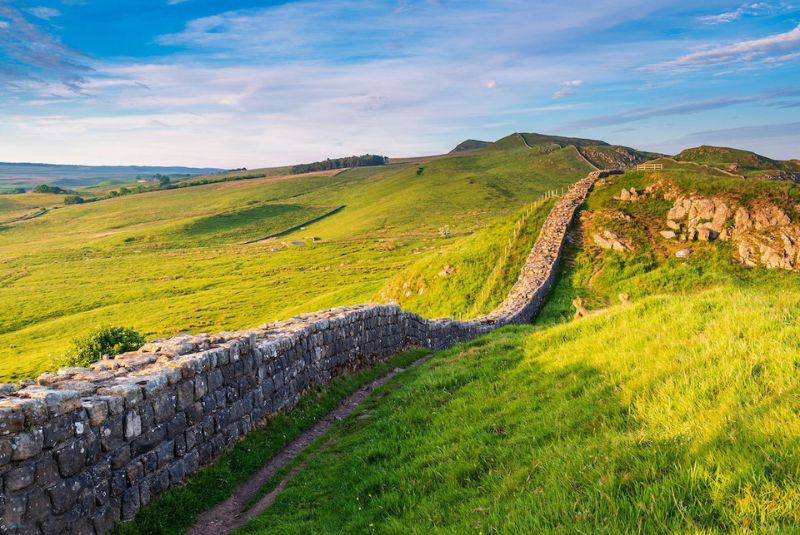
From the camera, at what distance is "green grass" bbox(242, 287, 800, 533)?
5023 millimetres

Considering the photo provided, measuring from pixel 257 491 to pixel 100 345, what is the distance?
25726 millimetres

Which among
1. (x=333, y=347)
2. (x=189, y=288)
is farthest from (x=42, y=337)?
(x=333, y=347)

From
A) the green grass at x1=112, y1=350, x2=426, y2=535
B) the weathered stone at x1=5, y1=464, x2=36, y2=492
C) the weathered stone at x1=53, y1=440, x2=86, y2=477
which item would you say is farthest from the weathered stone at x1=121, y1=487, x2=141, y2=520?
the weathered stone at x1=5, y1=464, x2=36, y2=492

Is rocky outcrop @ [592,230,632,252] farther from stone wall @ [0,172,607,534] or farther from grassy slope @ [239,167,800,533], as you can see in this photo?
stone wall @ [0,172,607,534]

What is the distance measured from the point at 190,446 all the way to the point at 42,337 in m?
70.7

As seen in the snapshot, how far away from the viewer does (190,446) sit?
1029 centimetres

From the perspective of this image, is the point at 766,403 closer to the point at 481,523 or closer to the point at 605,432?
the point at 605,432

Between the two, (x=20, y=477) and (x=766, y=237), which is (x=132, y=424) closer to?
(x=20, y=477)

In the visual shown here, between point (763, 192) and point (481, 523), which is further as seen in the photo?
point (763, 192)

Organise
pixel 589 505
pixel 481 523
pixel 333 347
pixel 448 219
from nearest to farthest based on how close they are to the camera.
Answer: pixel 589 505 → pixel 481 523 → pixel 333 347 → pixel 448 219

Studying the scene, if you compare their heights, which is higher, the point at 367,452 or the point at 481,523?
the point at 481,523

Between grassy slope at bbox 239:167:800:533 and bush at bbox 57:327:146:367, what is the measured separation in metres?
23.5

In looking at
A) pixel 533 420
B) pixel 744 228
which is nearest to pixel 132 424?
pixel 533 420

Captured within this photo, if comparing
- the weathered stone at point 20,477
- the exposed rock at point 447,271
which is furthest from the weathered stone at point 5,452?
the exposed rock at point 447,271
